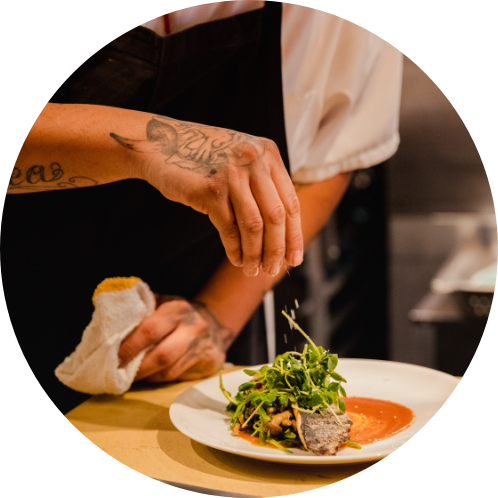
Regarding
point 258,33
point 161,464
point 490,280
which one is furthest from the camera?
point 490,280

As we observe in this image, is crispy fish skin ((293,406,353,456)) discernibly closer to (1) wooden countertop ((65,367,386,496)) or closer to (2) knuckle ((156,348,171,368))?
(1) wooden countertop ((65,367,386,496))

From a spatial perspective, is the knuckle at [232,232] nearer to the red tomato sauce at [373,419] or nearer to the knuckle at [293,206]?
the knuckle at [293,206]

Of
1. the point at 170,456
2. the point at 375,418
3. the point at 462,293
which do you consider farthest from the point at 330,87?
the point at 170,456

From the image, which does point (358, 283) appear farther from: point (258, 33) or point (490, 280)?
point (258, 33)

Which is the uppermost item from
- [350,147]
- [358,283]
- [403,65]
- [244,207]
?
[403,65]

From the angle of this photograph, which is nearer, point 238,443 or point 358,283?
point 238,443

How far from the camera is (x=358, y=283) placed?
97 cm

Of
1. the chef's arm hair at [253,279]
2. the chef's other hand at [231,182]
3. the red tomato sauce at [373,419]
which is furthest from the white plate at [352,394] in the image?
the chef's other hand at [231,182]

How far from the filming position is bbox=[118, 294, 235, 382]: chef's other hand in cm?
92

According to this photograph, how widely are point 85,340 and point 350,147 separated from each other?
612mm

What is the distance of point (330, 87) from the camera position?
2.97 ft

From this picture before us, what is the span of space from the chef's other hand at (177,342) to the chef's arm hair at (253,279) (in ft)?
0.09

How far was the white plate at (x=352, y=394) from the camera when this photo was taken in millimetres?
700

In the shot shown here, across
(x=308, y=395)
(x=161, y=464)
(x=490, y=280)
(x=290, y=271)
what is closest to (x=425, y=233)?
(x=490, y=280)
